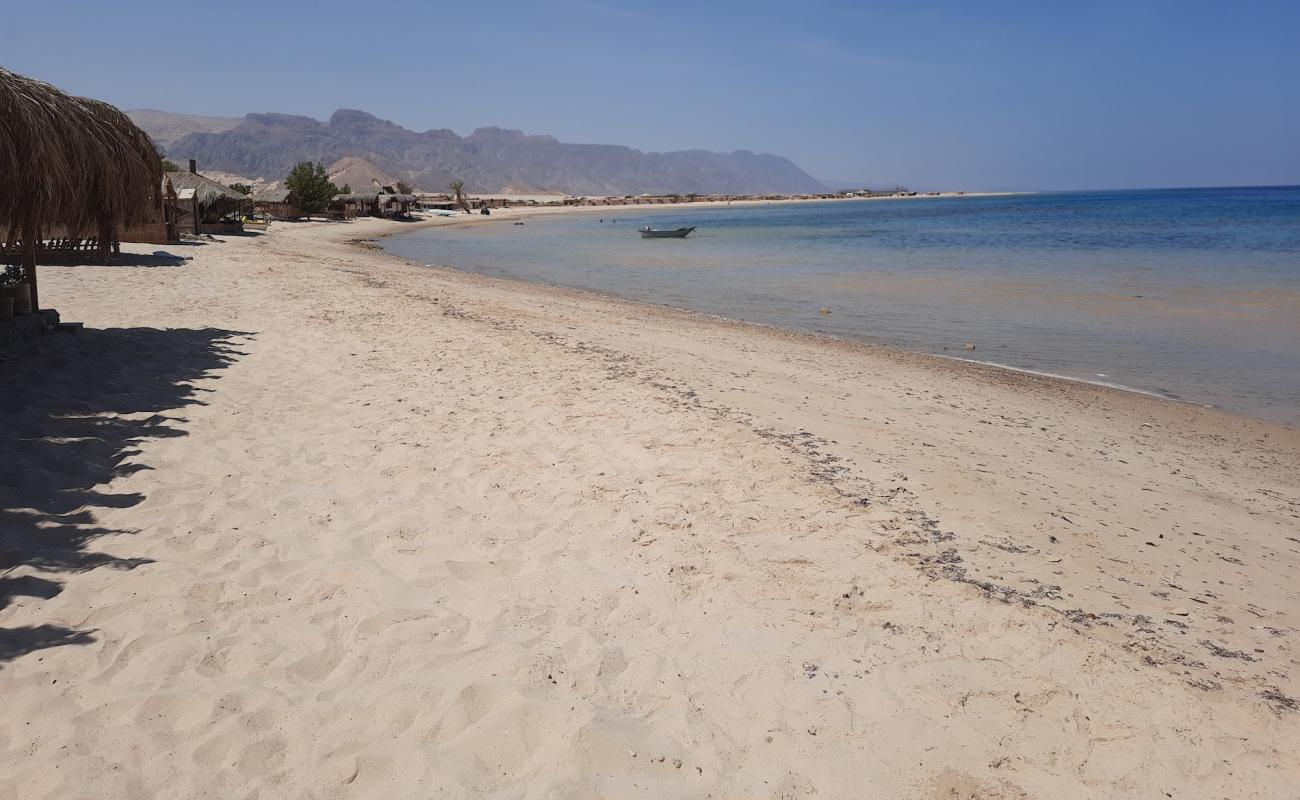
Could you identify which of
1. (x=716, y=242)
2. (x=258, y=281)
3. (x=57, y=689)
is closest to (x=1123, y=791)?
(x=57, y=689)

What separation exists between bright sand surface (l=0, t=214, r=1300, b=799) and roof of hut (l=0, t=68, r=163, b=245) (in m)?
1.33

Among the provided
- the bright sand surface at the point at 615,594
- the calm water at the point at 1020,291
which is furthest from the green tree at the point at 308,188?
the bright sand surface at the point at 615,594

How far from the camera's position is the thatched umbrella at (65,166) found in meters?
6.07

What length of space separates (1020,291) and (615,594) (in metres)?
17.1

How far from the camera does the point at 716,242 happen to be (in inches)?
1457

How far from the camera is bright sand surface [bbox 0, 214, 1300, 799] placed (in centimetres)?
242

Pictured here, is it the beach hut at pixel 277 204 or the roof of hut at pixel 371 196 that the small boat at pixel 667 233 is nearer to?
the beach hut at pixel 277 204

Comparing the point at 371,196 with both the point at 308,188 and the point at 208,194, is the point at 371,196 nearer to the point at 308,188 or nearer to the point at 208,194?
the point at 308,188

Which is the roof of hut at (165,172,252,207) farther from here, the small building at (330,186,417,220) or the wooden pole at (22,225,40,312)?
the small building at (330,186,417,220)

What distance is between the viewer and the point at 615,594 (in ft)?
11.1

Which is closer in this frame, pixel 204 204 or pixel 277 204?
pixel 204 204

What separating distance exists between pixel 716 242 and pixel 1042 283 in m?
19.8

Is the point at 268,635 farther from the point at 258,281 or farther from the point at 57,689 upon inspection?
the point at 258,281

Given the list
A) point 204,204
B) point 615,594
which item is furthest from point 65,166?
point 204,204
